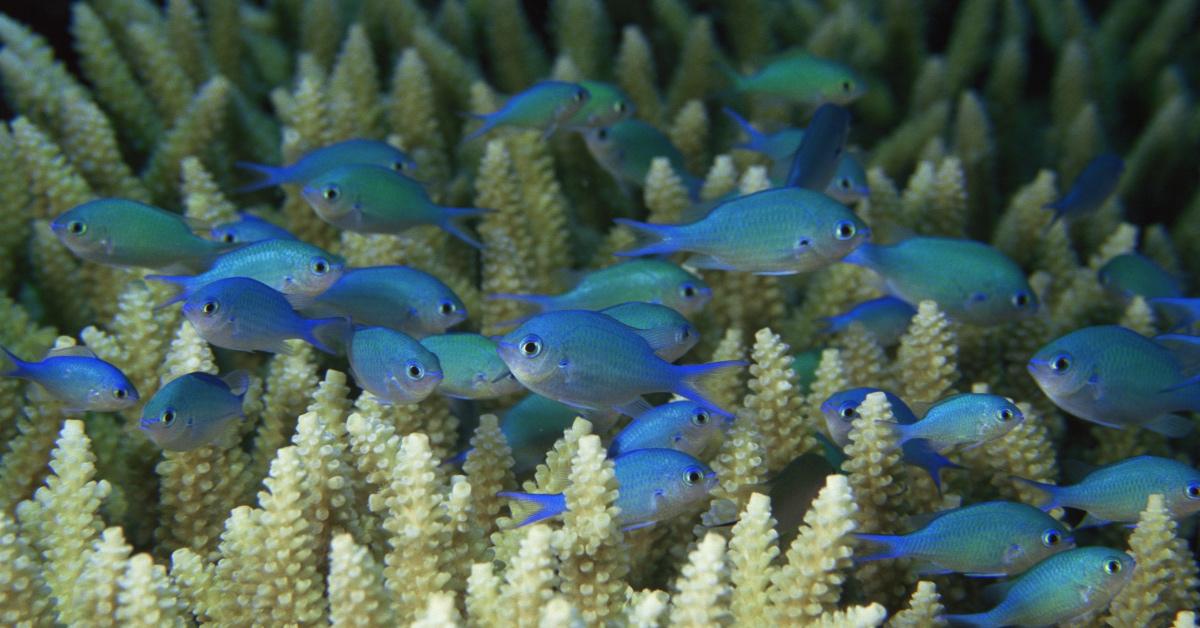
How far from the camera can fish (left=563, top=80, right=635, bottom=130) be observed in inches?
123

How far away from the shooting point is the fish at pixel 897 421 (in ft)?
6.66

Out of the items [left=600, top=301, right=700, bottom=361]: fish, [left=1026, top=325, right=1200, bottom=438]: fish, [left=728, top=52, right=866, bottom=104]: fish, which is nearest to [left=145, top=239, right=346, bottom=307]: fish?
[left=600, top=301, right=700, bottom=361]: fish

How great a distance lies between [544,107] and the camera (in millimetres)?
3021

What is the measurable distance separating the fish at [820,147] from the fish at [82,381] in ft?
5.76

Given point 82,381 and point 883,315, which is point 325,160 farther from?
point 883,315

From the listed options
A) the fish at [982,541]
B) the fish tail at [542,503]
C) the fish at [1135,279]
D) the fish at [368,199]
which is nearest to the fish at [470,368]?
the fish tail at [542,503]

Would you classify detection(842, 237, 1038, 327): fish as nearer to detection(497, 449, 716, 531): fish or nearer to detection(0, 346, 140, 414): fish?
detection(497, 449, 716, 531): fish

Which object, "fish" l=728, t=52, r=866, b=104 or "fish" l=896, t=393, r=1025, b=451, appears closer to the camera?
"fish" l=896, t=393, r=1025, b=451

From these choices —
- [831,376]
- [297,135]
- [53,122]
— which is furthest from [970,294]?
[53,122]

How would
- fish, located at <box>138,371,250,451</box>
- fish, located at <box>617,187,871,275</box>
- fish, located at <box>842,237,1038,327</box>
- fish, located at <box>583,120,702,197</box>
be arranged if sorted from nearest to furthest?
fish, located at <box>138,371,250,451</box>
fish, located at <box>617,187,871,275</box>
fish, located at <box>842,237,1038,327</box>
fish, located at <box>583,120,702,197</box>

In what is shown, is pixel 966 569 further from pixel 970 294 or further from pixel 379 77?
pixel 379 77

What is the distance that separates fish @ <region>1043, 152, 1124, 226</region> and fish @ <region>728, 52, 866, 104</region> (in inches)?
35.5

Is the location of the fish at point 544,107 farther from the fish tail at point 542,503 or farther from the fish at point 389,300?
the fish tail at point 542,503

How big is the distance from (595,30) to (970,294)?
260cm
